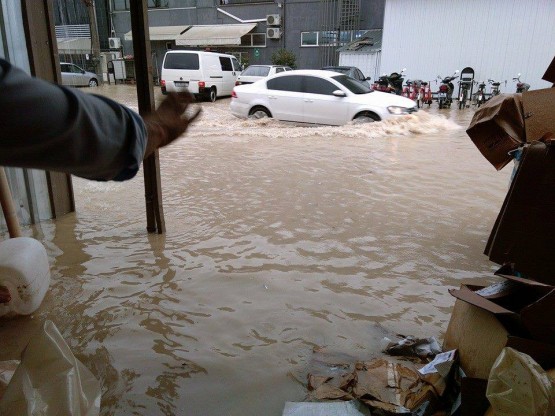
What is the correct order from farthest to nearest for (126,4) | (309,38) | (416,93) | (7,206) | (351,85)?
(126,4)
(309,38)
(416,93)
(351,85)
(7,206)

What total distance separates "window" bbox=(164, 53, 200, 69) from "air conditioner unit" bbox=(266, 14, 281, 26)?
1079 centimetres

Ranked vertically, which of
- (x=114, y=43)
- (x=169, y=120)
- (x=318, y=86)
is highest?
(x=114, y=43)

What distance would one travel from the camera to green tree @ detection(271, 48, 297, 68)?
25.7 meters

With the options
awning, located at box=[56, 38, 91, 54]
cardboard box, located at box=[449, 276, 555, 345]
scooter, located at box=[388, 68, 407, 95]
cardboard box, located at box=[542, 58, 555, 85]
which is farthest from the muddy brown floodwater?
scooter, located at box=[388, 68, 407, 95]

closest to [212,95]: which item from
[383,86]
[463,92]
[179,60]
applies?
[179,60]

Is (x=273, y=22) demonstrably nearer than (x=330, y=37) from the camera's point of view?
No

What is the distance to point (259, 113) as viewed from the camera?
12.3 metres

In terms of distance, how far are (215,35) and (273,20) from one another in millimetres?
3665

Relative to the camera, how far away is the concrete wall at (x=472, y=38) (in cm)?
1794

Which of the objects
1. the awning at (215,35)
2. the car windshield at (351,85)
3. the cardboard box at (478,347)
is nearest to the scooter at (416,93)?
the car windshield at (351,85)

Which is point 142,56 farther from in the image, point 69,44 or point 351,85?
point 69,44

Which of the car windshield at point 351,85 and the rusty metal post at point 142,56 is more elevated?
the rusty metal post at point 142,56

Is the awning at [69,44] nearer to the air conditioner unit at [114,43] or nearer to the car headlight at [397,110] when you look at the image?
the car headlight at [397,110]

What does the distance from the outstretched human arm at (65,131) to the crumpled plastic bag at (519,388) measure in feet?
4.81
